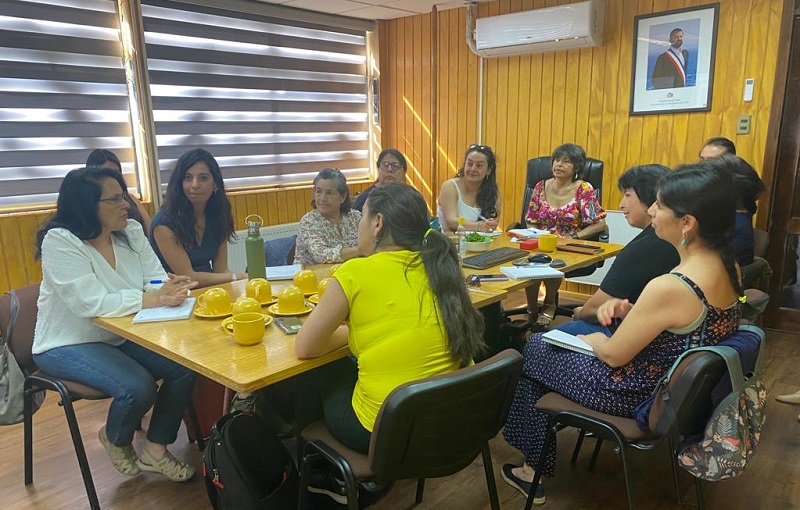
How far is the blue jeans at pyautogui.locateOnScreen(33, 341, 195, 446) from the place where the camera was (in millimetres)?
1926

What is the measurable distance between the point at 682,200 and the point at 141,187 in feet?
11.6

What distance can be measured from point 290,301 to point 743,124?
327 centimetres

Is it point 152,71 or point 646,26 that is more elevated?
point 646,26

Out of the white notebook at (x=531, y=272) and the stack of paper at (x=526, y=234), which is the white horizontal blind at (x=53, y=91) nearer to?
the stack of paper at (x=526, y=234)

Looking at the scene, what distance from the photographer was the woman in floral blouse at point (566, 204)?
3.44 meters

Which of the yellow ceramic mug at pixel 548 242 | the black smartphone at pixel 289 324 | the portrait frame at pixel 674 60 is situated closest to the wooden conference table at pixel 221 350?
the black smartphone at pixel 289 324

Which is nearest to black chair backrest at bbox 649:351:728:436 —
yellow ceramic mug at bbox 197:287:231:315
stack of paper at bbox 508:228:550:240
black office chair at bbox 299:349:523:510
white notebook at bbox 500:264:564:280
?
black office chair at bbox 299:349:523:510

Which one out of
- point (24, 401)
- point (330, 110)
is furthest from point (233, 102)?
point (24, 401)

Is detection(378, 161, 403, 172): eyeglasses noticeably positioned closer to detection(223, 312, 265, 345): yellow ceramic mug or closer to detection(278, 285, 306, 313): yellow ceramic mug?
detection(278, 285, 306, 313): yellow ceramic mug

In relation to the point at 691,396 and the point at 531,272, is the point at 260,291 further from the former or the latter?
the point at 691,396

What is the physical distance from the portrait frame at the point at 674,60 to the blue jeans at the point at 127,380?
3.49 metres

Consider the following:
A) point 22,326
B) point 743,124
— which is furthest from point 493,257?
point 743,124

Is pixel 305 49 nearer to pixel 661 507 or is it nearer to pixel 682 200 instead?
pixel 682 200

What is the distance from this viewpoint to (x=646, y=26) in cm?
390
